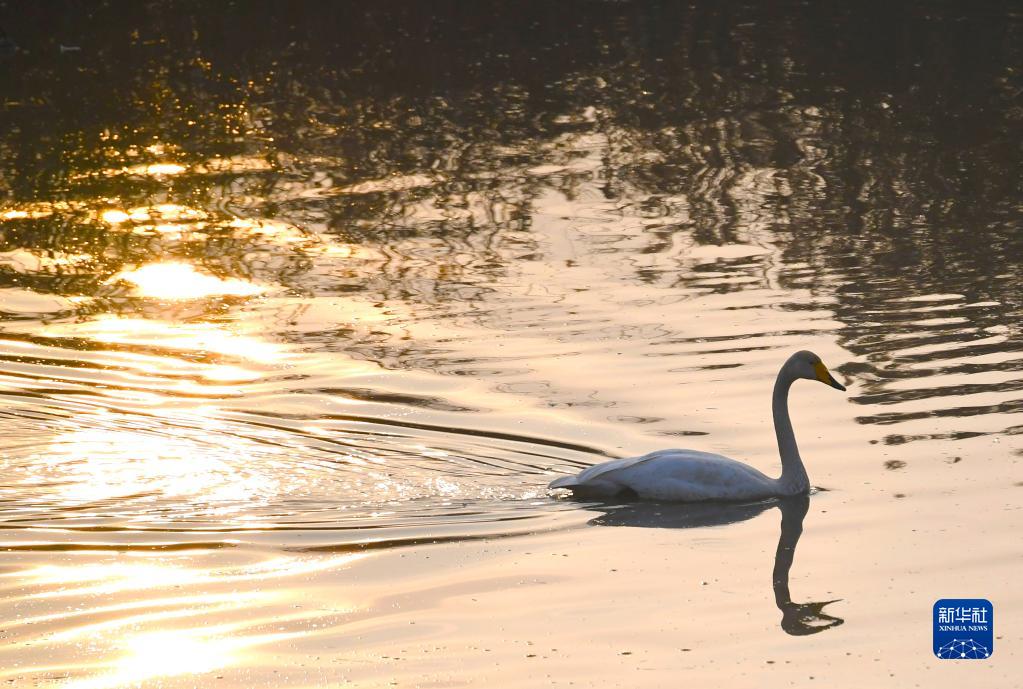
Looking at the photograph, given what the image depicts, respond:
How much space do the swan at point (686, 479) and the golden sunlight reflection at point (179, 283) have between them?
5513mm

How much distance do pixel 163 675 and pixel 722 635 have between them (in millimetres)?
2356

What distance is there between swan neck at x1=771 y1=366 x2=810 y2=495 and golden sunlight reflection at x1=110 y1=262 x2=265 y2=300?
5.58 metres

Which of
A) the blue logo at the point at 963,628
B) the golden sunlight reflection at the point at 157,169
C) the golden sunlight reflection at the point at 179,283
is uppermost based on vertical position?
the golden sunlight reflection at the point at 157,169

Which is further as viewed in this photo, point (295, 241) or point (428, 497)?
point (295, 241)

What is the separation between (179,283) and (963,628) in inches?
339

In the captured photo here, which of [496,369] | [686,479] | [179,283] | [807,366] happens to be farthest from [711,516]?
[179,283]

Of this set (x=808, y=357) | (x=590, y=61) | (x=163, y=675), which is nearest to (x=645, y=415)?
(x=808, y=357)

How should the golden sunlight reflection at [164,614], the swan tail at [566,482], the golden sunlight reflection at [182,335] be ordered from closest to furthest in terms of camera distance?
1. the golden sunlight reflection at [164,614]
2. the swan tail at [566,482]
3. the golden sunlight reflection at [182,335]

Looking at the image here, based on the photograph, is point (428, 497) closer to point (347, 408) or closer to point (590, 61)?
point (347, 408)

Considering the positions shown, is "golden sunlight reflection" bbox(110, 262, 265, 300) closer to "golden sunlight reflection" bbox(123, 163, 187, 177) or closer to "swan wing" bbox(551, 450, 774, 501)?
"golden sunlight reflection" bbox(123, 163, 187, 177)

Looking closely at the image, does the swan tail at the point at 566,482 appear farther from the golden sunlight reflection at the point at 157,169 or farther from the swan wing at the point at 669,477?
the golden sunlight reflection at the point at 157,169

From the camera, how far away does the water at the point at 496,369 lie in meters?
7.74

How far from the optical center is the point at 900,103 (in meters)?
22.4

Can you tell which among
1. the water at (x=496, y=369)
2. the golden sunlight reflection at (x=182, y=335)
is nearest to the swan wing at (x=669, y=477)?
the water at (x=496, y=369)
